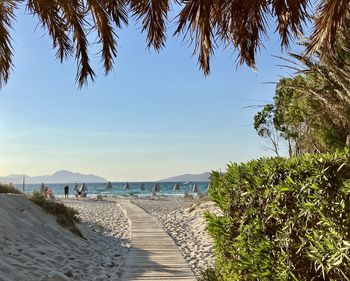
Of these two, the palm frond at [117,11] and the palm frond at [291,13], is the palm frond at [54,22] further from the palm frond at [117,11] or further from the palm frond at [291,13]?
the palm frond at [291,13]

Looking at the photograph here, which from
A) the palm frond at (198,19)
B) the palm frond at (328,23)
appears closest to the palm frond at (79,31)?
the palm frond at (198,19)

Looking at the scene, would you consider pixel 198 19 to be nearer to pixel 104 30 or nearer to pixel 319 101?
pixel 104 30

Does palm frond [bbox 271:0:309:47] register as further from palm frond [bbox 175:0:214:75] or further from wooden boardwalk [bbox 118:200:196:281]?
wooden boardwalk [bbox 118:200:196:281]

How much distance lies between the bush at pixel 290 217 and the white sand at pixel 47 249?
3.34m

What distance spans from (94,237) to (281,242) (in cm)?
947

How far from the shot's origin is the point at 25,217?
1034cm

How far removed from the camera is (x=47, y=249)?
27.0 feet

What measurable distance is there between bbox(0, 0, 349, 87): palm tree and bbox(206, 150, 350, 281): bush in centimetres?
158

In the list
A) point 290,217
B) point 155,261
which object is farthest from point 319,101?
point 290,217

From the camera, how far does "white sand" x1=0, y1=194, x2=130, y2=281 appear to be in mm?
6543

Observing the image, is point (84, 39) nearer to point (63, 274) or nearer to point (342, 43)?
point (63, 274)

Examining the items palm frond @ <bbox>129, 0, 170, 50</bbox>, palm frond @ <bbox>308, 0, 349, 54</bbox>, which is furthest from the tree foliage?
palm frond @ <bbox>129, 0, 170, 50</bbox>

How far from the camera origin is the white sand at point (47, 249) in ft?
21.5

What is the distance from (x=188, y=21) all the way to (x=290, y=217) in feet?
8.40
